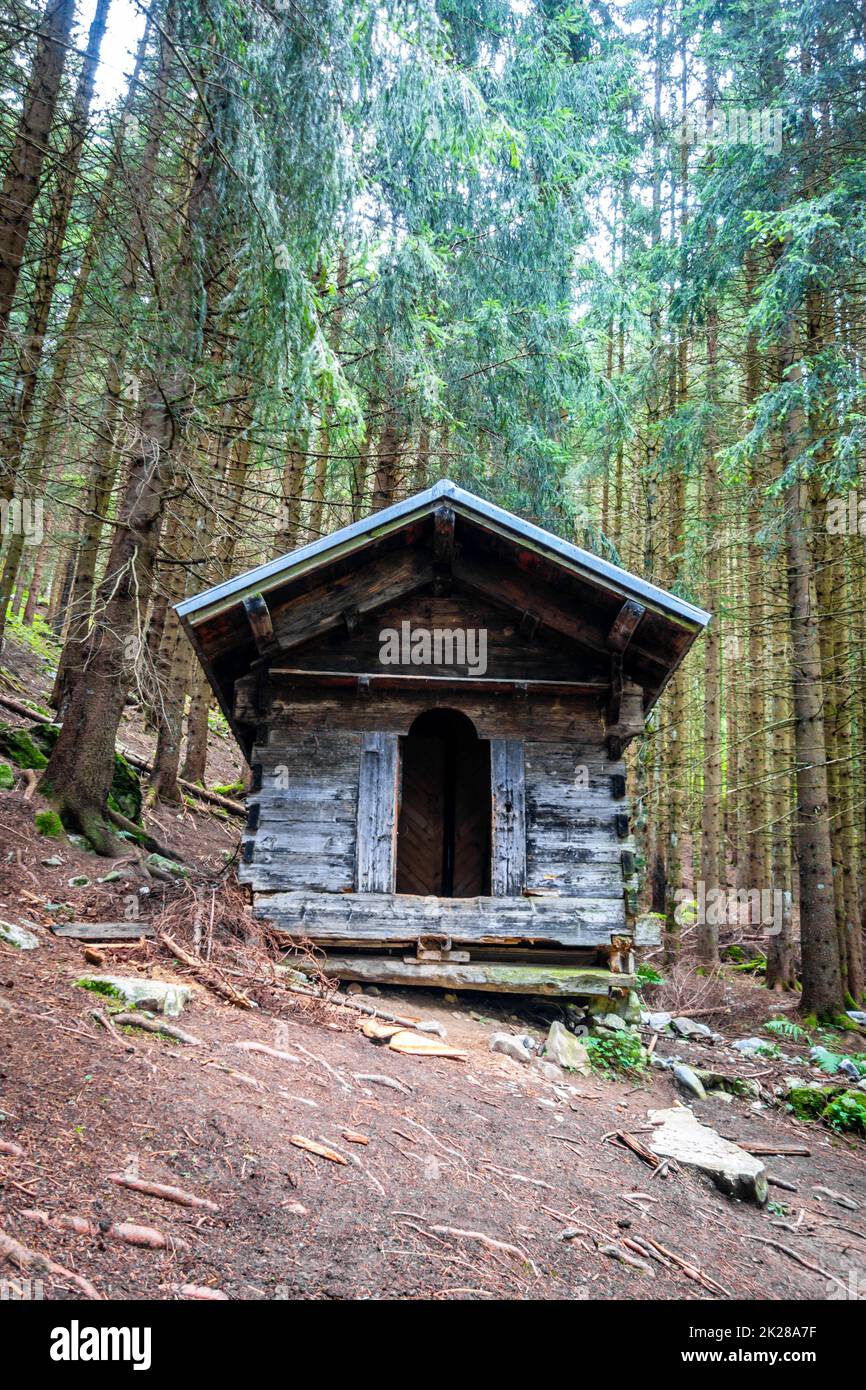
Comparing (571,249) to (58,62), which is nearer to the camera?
(58,62)

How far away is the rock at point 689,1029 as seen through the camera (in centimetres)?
920

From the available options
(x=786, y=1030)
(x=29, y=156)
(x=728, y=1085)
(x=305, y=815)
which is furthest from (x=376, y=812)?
(x=29, y=156)

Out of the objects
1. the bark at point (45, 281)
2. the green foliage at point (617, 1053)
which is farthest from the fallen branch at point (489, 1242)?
the bark at point (45, 281)

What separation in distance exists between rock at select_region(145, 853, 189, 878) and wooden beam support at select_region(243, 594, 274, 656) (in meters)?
3.23

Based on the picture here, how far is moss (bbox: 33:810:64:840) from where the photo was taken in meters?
8.06

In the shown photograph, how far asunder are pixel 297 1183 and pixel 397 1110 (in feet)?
4.56

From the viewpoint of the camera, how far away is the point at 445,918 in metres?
7.24

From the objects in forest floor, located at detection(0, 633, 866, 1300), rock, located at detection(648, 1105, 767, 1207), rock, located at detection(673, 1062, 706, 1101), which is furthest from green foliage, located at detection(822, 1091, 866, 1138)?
rock, located at detection(648, 1105, 767, 1207)

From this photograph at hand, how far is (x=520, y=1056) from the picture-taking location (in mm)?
6176

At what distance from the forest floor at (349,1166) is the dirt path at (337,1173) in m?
0.01

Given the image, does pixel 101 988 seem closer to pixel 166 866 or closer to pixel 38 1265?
pixel 38 1265

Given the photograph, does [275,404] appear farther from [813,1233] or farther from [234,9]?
[813,1233]

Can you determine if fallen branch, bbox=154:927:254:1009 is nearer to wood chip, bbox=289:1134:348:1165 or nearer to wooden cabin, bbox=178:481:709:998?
wooden cabin, bbox=178:481:709:998

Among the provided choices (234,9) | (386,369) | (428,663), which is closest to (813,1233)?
(428,663)
